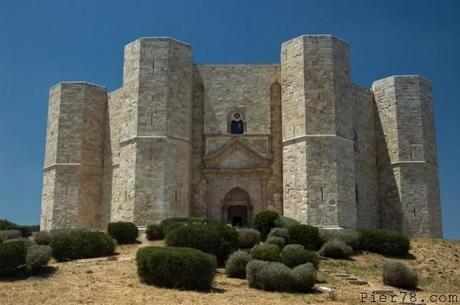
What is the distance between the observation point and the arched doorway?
27500 mm

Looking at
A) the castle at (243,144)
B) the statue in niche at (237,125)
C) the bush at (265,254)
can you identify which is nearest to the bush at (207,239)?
the bush at (265,254)

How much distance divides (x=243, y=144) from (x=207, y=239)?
10.6 m

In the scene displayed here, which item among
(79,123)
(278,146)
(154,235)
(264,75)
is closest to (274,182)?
(278,146)

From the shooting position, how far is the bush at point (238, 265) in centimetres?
1574

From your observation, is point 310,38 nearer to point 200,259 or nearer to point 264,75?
point 264,75

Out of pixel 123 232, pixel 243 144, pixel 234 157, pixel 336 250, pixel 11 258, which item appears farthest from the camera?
pixel 234 157

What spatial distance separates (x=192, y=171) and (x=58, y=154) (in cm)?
752

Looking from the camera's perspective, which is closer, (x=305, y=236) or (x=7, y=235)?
(x=305, y=236)

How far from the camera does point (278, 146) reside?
27391mm

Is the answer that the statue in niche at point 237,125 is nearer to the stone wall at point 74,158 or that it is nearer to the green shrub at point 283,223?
the green shrub at point 283,223

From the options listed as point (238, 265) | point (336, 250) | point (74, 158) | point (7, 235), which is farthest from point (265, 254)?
point (74, 158)

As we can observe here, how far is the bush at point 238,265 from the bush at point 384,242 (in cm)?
730

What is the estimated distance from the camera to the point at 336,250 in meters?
19.8

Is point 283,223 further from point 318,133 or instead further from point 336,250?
point 318,133
